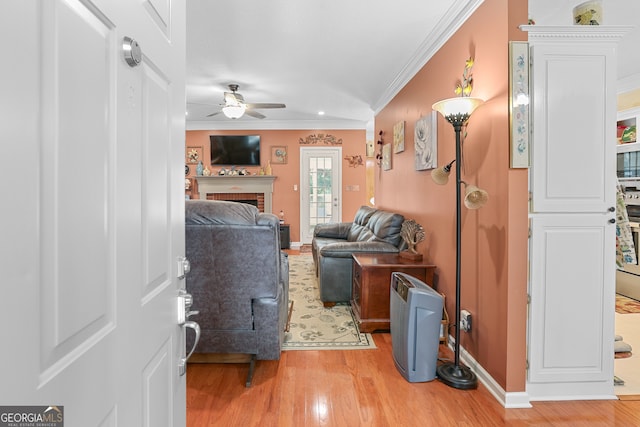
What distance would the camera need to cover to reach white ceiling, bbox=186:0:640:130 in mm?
2709

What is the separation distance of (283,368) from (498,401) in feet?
4.49

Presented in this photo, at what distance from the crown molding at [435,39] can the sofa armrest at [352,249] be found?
1898 mm

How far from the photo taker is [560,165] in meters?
2.01

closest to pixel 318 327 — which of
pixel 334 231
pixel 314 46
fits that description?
pixel 334 231

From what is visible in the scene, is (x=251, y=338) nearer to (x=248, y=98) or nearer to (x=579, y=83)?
(x=579, y=83)

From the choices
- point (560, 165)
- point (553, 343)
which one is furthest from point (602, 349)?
point (560, 165)

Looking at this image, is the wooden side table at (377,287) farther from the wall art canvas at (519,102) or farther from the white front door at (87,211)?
the white front door at (87,211)

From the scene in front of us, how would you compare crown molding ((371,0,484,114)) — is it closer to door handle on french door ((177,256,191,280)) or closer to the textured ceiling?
the textured ceiling

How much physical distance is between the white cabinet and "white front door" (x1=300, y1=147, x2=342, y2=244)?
18.2ft

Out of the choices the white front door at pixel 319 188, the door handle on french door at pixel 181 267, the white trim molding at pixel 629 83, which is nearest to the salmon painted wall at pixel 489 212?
the door handle on french door at pixel 181 267

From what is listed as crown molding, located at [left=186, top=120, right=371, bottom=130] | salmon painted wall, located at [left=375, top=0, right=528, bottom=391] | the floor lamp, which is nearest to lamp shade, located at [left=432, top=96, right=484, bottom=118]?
the floor lamp

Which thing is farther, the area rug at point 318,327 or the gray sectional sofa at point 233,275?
the area rug at point 318,327

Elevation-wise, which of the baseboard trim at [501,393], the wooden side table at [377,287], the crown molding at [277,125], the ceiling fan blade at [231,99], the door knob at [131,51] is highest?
the crown molding at [277,125]

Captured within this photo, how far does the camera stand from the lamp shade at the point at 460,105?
216 cm
